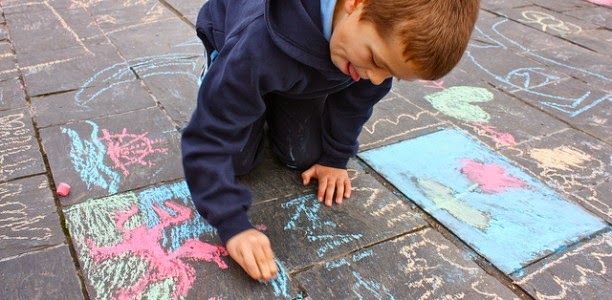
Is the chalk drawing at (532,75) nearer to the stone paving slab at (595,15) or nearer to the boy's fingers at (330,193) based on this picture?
the stone paving slab at (595,15)

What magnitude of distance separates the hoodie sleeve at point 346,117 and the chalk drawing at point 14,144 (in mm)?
1130

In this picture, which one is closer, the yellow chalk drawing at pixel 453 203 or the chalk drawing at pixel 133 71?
the yellow chalk drawing at pixel 453 203

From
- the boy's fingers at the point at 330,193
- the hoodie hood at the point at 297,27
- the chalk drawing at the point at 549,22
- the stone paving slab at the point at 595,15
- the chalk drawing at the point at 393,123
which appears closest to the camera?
the hoodie hood at the point at 297,27

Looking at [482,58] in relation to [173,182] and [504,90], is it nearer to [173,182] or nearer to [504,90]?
[504,90]

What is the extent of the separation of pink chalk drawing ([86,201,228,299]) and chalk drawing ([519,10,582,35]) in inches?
133

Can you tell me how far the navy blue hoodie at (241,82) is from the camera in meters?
1.39

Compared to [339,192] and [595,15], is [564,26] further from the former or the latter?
[339,192]

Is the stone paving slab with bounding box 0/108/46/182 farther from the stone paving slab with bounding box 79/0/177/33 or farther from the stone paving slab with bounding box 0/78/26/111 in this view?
the stone paving slab with bounding box 79/0/177/33

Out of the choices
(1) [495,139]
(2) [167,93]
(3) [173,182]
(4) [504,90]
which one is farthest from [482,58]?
(3) [173,182]

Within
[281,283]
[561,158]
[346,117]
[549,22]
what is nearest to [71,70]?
[346,117]

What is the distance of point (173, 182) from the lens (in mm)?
1898

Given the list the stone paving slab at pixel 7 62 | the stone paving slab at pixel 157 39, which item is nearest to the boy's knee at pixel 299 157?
the stone paving slab at pixel 157 39

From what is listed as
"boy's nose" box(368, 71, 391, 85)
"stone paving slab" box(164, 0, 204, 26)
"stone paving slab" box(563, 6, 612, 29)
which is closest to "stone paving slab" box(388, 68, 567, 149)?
"boy's nose" box(368, 71, 391, 85)

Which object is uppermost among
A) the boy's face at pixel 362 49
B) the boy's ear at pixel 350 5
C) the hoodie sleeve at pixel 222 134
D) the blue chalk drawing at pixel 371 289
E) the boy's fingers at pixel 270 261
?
the boy's ear at pixel 350 5
